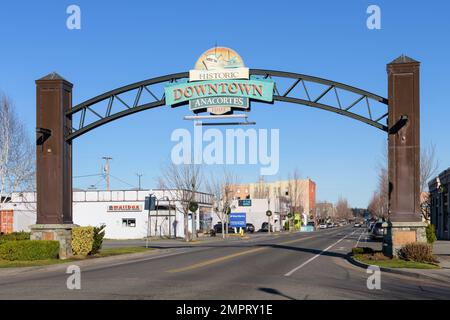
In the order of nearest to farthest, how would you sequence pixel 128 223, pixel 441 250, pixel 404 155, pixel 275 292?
pixel 275 292, pixel 404 155, pixel 441 250, pixel 128 223

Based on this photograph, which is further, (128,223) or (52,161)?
(128,223)

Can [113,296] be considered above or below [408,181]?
below

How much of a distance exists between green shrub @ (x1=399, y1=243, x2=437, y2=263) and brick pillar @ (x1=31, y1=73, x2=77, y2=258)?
14482 mm

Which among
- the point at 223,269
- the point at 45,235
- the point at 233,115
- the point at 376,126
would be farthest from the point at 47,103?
the point at 376,126

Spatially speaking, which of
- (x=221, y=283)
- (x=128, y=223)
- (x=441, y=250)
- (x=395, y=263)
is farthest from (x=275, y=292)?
(x=128, y=223)

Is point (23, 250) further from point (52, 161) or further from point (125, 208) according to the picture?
point (125, 208)

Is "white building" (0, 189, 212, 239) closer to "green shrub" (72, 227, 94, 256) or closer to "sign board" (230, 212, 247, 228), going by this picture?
"sign board" (230, 212, 247, 228)

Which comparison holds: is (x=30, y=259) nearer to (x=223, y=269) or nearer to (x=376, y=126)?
(x=223, y=269)

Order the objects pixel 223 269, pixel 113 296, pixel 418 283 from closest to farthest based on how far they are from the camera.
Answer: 1. pixel 113 296
2. pixel 418 283
3. pixel 223 269

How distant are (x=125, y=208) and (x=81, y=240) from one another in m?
37.2

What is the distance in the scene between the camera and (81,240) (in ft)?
88.7

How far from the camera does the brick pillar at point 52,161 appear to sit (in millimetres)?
26578
